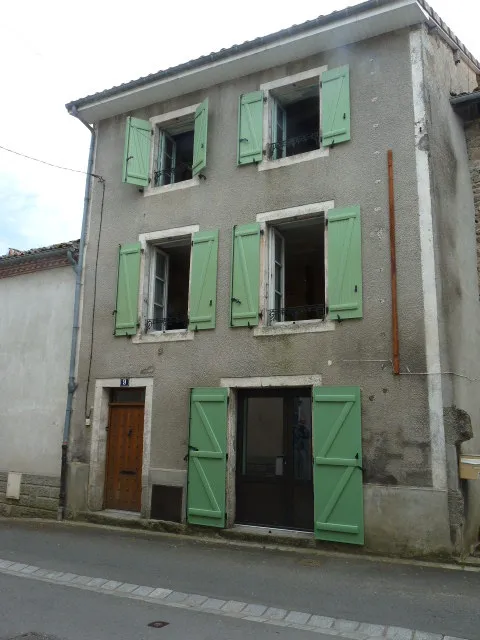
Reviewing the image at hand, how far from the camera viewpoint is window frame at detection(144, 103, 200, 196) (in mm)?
9602

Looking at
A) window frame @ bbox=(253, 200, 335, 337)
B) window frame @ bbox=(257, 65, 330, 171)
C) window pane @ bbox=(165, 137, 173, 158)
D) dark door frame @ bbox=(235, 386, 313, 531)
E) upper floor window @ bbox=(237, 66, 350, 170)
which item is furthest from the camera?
window pane @ bbox=(165, 137, 173, 158)

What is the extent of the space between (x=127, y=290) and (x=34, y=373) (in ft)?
8.41

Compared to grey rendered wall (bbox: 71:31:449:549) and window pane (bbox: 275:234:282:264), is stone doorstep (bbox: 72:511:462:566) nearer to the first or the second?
grey rendered wall (bbox: 71:31:449:549)

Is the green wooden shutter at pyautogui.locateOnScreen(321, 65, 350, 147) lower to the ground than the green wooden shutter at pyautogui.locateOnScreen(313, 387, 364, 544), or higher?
higher

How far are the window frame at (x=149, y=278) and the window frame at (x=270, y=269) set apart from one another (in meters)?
1.23

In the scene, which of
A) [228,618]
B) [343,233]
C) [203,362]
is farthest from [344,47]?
[228,618]

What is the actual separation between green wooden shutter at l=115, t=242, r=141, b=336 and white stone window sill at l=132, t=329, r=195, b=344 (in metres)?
0.14

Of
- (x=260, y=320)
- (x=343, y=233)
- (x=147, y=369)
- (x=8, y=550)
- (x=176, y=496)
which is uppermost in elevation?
(x=343, y=233)

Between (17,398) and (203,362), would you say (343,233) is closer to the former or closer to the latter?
(203,362)

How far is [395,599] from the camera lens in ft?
17.5

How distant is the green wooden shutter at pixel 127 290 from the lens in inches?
370

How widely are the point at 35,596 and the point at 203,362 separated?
13.5ft

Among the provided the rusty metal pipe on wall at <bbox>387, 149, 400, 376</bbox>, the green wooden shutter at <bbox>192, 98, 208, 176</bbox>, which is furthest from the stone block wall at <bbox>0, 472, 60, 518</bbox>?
the rusty metal pipe on wall at <bbox>387, 149, 400, 376</bbox>

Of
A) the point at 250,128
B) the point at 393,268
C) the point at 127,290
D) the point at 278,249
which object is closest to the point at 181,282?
the point at 127,290
